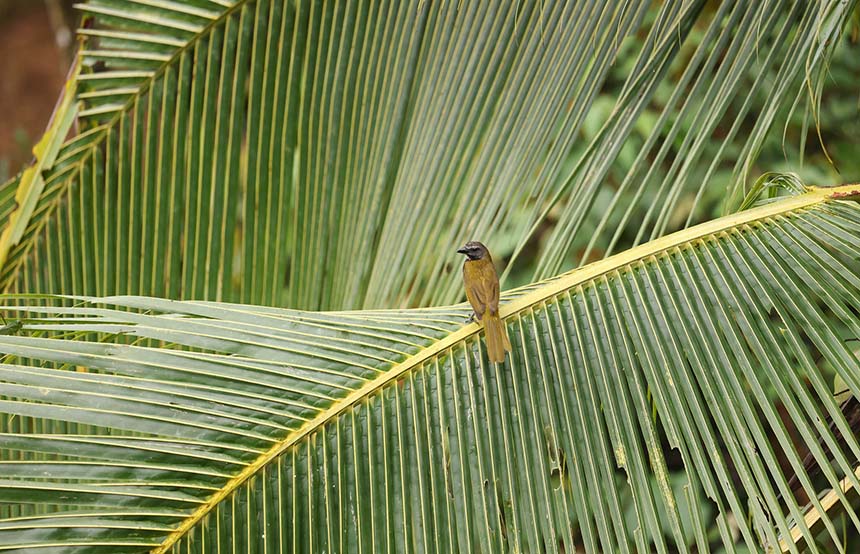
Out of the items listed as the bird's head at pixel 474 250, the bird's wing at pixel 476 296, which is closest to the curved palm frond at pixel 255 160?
the bird's head at pixel 474 250

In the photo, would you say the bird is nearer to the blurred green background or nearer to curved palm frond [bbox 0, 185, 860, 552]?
curved palm frond [bbox 0, 185, 860, 552]

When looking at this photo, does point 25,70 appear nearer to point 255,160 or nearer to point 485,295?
point 255,160

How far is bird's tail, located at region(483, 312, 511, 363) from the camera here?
5.37 feet

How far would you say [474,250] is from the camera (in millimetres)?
2328

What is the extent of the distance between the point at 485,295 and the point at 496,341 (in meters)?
0.38

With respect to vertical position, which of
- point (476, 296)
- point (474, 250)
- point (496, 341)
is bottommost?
point (496, 341)

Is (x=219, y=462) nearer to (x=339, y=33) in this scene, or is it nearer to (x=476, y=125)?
(x=476, y=125)

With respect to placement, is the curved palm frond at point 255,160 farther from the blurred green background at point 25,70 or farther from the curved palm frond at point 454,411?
the blurred green background at point 25,70

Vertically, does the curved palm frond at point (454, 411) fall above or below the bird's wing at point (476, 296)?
below

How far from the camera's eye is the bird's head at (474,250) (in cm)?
223

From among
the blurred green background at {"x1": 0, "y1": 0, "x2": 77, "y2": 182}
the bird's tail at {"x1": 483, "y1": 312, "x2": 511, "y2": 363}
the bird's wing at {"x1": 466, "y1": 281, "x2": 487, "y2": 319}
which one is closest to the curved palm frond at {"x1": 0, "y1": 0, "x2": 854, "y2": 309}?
the bird's wing at {"x1": 466, "y1": 281, "x2": 487, "y2": 319}

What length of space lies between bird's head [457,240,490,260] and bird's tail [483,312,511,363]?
552 millimetres

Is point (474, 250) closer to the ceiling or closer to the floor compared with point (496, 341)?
closer to the ceiling

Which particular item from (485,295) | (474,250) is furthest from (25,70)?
(485,295)
